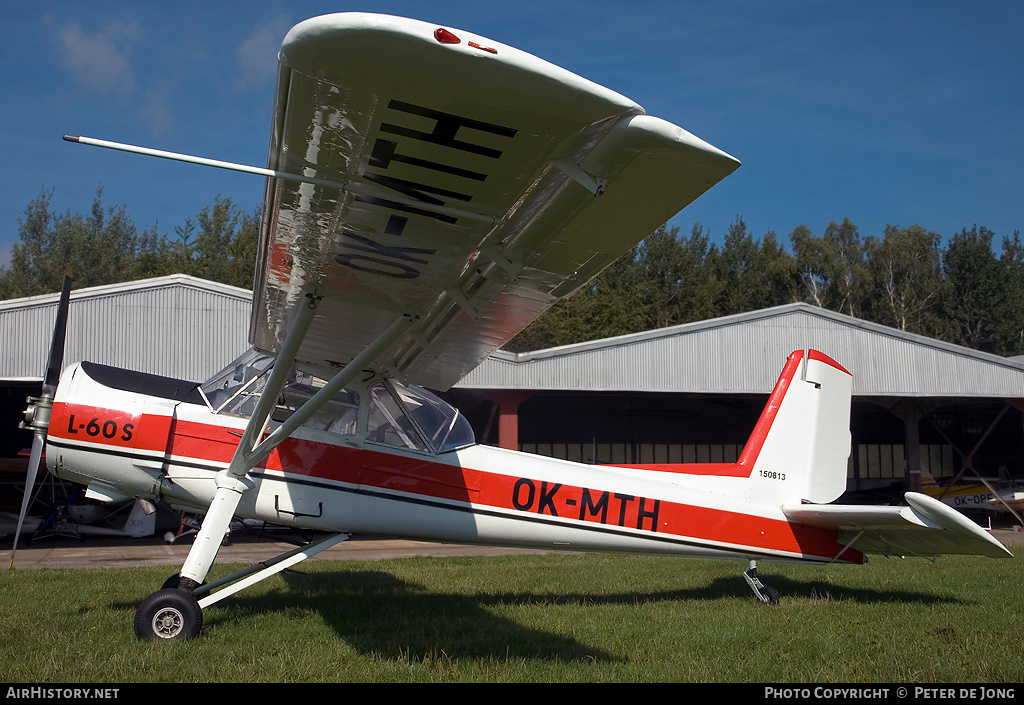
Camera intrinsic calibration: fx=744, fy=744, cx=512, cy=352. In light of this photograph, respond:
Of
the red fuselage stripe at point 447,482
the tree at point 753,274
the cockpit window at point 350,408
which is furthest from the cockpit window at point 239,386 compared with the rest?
the tree at point 753,274

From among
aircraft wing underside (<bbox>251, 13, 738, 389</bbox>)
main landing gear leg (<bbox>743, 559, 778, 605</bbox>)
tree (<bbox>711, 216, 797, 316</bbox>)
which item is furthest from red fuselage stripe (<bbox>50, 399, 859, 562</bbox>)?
tree (<bbox>711, 216, 797, 316</bbox>)

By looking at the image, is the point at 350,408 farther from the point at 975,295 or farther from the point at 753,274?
the point at 975,295

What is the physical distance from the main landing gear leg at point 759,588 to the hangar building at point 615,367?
10517 millimetres

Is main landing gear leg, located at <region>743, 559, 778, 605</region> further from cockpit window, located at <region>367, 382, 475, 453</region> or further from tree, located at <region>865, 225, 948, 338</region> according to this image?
tree, located at <region>865, 225, 948, 338</region>

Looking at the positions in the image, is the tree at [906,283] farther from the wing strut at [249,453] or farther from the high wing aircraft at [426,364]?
the wing strut at [249,453]

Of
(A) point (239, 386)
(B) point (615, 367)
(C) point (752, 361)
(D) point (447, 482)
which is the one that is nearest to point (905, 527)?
(D) point (447, 482)

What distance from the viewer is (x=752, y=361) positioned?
1942cm

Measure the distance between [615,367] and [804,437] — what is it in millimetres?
10558

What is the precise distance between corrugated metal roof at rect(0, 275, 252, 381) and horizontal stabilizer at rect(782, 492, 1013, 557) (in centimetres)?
1276

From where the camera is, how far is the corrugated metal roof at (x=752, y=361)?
18.5 meters

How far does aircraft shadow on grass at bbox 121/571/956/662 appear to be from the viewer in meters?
5.37

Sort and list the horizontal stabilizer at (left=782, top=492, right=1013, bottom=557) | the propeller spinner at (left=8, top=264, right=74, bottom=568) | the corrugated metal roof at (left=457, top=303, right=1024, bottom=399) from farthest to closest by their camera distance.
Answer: the corrugated metal roof at (left=457, top=303, right=1024, bottom=399), the propeller spinner at (left=8, top=264, right=74, bottom=568), the horizontal stabilizer at (left=782, top=492, right=1013, bottom=557)

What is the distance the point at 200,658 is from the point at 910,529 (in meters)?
6.14

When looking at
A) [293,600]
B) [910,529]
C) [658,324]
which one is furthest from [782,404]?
[658,324]
